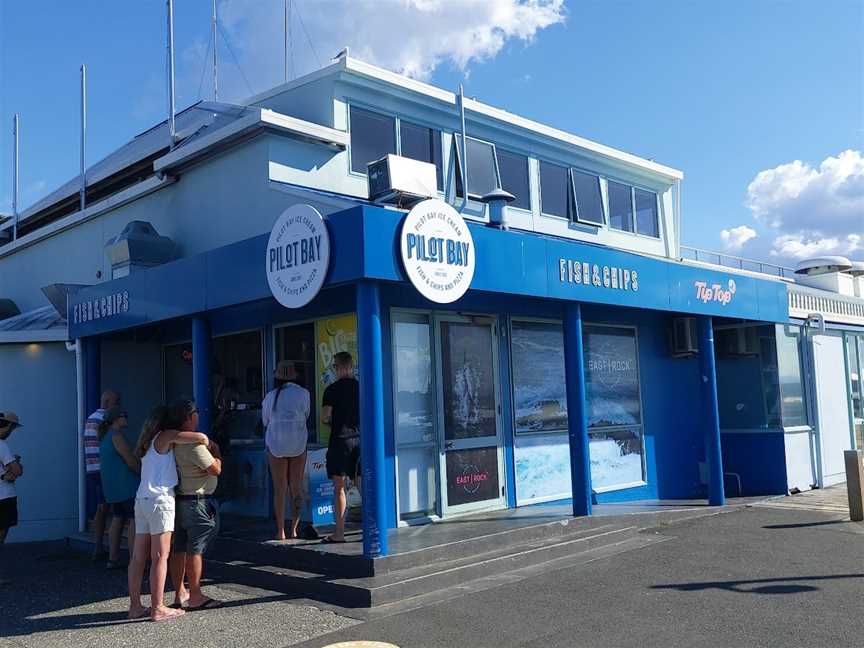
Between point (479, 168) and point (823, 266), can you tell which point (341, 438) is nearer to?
point (479, 168)

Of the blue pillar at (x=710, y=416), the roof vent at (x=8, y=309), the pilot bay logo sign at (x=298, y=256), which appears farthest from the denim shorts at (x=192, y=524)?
the roof vent at (x=8, y=309)

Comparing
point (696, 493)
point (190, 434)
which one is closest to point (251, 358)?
point (190, 434)

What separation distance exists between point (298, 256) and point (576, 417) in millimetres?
3710

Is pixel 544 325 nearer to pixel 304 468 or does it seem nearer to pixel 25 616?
pixel 304 468

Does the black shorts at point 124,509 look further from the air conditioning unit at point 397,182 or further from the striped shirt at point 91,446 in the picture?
the air conditioning unit at point 397,182

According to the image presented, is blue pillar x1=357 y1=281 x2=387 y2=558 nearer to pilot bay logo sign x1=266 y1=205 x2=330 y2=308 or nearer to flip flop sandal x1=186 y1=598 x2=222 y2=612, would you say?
pilot bay logo sign x1=266 y1=205 x2=330 y2=308

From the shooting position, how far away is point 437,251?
688 cm

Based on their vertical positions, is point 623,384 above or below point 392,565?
above

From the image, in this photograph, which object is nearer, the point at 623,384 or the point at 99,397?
the point at 99,397

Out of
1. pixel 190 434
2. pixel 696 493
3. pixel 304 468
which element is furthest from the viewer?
pixel 696 493

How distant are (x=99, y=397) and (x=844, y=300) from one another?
13.5m

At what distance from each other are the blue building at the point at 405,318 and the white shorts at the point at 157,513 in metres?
1.61

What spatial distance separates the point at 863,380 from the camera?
13.9m

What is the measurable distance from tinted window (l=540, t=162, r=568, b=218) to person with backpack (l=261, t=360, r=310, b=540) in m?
6.15
